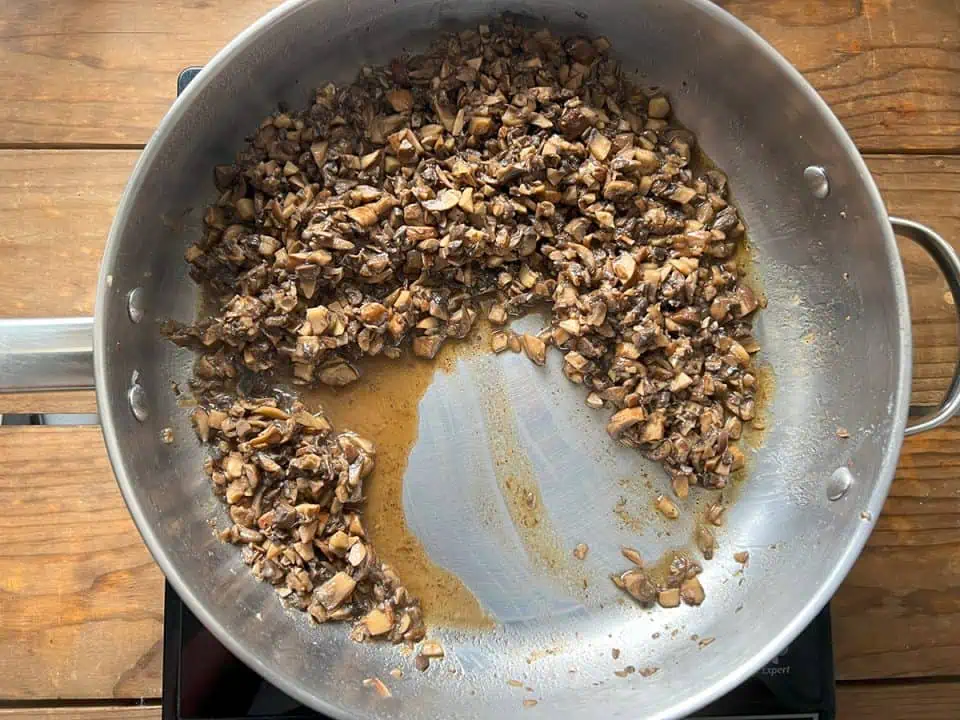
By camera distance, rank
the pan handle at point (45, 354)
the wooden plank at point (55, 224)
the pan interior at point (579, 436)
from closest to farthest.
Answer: the pan handle at point (45, 354)
the pan interior at point (579, 436)
the wooden plank at point (55, 224)

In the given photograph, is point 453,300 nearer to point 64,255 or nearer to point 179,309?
point 179,309

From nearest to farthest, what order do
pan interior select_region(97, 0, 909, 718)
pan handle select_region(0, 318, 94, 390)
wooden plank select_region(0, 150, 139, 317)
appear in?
pan handle select_region(0, 318, 94, 390)
pan interior select_region(97, 0, 909, 718)
wooden plank select_region(0, 150, 139, 317)

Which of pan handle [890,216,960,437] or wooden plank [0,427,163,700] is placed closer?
pan handle [890,216,960,437]

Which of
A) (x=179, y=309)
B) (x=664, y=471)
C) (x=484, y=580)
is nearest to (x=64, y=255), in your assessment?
(x=179, y=309)

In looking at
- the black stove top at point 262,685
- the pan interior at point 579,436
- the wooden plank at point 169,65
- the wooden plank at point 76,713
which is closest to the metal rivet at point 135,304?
the pan interior at point 579,436

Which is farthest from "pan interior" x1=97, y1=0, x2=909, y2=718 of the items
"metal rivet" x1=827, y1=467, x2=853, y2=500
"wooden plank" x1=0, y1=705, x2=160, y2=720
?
"wooden plank" x1=0, y1=705, x2=160, y2=720

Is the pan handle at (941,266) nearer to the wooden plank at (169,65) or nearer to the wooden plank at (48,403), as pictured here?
the wooden plank at (169,65)

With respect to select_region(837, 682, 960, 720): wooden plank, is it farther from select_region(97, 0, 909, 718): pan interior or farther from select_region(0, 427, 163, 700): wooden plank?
select_region(0, 427, 163, 700): wooden plank
